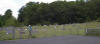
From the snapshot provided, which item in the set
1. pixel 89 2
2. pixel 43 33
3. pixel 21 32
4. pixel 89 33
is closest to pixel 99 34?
pixel 89 33

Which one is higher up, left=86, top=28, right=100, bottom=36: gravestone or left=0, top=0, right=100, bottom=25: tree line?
left=0, top=0, right=100, bottom=25: tree line

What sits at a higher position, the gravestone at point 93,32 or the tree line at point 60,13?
the tree line at point 60,13

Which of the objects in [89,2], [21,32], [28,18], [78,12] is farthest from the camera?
[28,18]

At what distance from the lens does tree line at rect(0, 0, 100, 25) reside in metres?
77.7

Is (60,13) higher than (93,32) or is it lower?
higher

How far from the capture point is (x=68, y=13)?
81.5 metres

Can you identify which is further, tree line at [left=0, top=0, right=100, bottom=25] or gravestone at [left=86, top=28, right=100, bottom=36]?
tree line at [left=0, top=0, right=100, bottom=25]

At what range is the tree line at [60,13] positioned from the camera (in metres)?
77.7

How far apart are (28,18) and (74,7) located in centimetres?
2212

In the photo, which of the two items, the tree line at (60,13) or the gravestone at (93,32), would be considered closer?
the gravestone at (93,32)

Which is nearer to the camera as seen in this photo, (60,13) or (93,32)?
(93,32)

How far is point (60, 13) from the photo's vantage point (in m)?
83.5

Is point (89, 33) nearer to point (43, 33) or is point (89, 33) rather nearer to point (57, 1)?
point (43, 33)

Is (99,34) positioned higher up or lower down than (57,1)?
lower down
